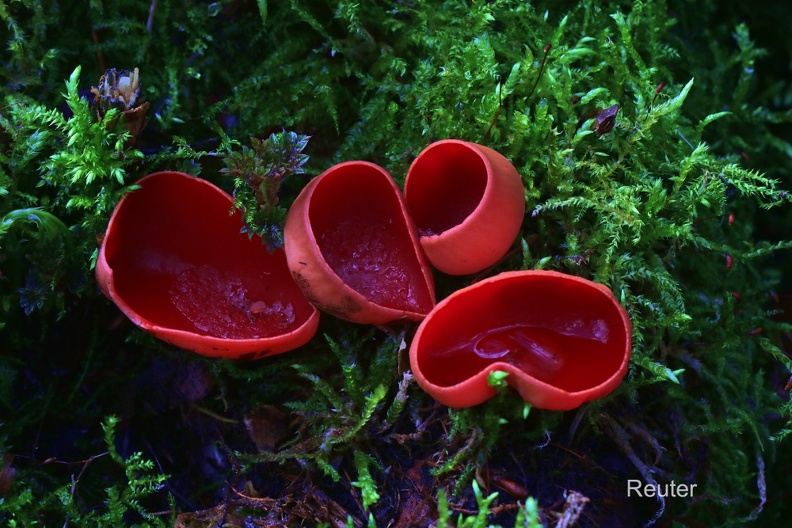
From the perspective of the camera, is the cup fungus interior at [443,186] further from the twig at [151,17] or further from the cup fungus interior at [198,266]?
the twig at [151,17]

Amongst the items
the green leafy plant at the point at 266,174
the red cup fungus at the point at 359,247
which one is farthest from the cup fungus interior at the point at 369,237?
the green leafy plant at the point at 266,174

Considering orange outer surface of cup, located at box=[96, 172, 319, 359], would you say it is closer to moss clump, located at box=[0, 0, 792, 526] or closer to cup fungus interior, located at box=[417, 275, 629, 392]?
moss clump, located at box=[0, 0, 792, 526]

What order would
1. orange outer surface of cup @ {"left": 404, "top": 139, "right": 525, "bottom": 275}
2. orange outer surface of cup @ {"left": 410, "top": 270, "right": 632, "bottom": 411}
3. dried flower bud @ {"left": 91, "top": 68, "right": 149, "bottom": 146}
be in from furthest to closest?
1. dried flower bud @ {"left": 91, "top": 68, "right": 149, "bottom": 146}
2. orange outer surface of cup @ {"left": 404, "top": 139, "right": 525, "bottom": 275}
3. orange outer surface of cup @ {"left": 410, "top": 270, "right": 632, "bottom": 411}

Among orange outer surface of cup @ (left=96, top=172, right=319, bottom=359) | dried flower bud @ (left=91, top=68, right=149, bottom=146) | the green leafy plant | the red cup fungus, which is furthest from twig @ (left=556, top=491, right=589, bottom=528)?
dried flower bud @ (left=91, top=68, right=149, bottom=146)

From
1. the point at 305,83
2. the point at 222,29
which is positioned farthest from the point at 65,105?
the point at 305,83

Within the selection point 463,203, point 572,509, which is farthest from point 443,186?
point 572,509

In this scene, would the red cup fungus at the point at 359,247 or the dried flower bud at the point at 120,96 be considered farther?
the dried flower bud at the point at 120,96
